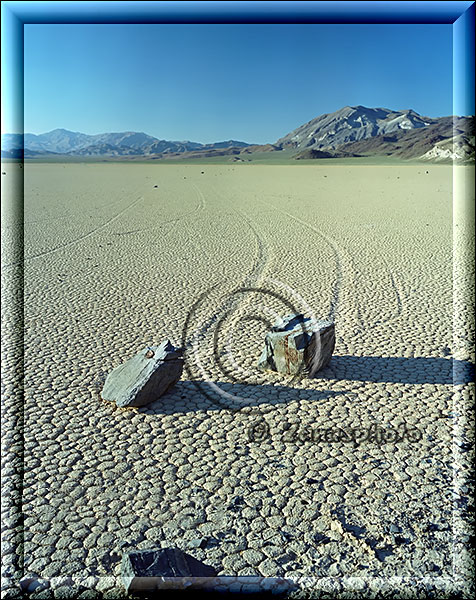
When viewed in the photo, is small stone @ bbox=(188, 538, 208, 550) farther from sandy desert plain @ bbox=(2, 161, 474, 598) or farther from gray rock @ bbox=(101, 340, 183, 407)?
gray rock @ bbox=(101, 340, 183, 407)

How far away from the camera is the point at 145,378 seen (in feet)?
15.2

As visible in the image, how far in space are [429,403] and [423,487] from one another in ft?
4.09

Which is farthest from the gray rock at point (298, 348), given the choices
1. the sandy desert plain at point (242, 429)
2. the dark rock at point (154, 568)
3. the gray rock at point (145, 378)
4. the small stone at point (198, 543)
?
the dark rock at point (154, 568)

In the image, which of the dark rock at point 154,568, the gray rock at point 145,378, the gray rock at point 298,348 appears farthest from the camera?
the gray rock at point 298,348

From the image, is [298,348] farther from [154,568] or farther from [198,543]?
[154,568]

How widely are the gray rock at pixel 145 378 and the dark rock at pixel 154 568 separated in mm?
1925

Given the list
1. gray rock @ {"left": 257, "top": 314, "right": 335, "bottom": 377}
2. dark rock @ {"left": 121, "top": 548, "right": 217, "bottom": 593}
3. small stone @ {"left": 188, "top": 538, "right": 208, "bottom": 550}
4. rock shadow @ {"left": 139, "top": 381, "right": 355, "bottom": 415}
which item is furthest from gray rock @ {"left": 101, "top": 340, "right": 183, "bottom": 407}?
dark rock @ {"left": 121, "top": 548, "right": 217, "bottom": 593}

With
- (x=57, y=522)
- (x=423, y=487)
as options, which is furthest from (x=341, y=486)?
(x=57, y=522)

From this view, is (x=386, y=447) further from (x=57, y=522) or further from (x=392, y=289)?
(x=392, y=289)

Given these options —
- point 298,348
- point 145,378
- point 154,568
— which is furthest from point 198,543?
point 298,348

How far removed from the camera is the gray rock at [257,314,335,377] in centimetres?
508

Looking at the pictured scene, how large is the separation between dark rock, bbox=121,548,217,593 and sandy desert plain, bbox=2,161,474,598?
10cm

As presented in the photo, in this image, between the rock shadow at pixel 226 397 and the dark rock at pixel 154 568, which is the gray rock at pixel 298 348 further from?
the dark rock at pixel 154 568

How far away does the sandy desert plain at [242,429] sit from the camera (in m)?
2.97
